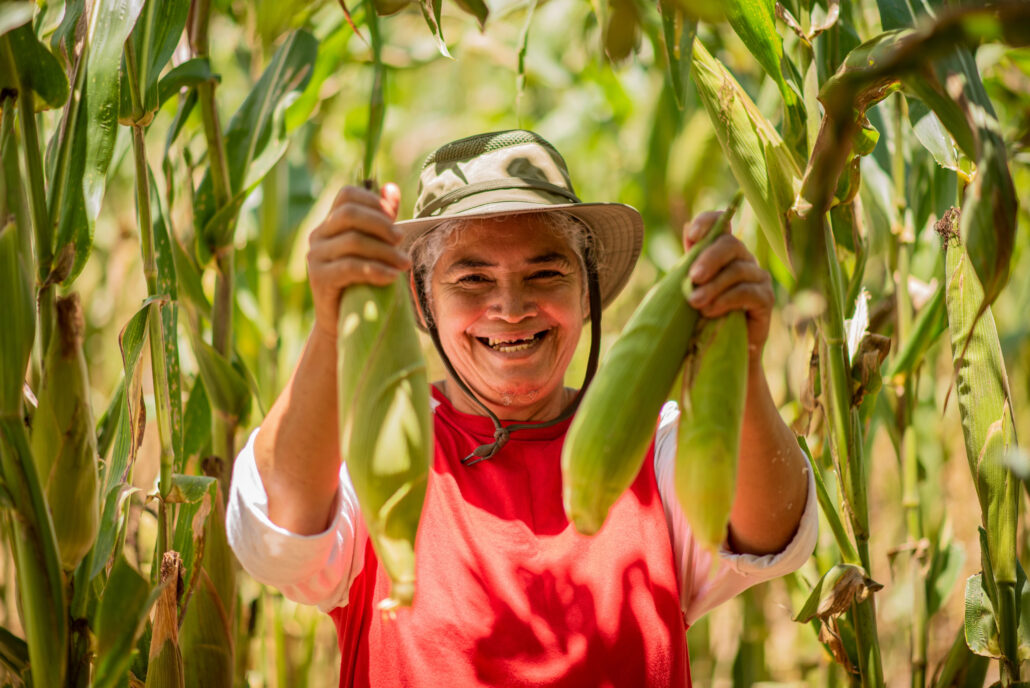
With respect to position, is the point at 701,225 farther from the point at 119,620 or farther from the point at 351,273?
the point at 119,620

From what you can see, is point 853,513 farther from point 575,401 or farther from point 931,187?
point 931,187

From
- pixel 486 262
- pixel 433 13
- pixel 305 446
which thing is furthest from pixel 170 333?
pixel 433 13

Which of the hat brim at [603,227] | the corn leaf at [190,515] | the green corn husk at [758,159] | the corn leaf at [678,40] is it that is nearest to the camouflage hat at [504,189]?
the hat brim at [603,227]

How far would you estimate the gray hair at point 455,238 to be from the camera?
1.30 metres

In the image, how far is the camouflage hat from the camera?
4.09ft

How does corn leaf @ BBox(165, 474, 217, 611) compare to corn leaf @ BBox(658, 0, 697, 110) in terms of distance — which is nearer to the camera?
corn leaf @ BBox(658, 0, 697, 110)

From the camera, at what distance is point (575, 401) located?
146 centimetres

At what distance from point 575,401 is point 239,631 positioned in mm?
721

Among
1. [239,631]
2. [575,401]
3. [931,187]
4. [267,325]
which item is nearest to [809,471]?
[575,401]

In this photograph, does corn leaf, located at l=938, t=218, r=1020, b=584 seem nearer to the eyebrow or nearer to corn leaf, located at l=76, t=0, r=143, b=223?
the eyebrow

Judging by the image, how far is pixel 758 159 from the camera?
920mm

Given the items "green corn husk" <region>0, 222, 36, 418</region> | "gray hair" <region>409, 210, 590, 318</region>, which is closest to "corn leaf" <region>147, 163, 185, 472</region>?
"green corn husk" <region>0, 222, 36, 418</region>

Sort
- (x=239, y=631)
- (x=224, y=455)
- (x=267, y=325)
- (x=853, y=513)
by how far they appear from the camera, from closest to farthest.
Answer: (x=853, y=513), (x=224, y=455), (x=239, y=631), (x=267, y=325)

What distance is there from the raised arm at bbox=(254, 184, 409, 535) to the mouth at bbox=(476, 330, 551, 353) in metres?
0.40
